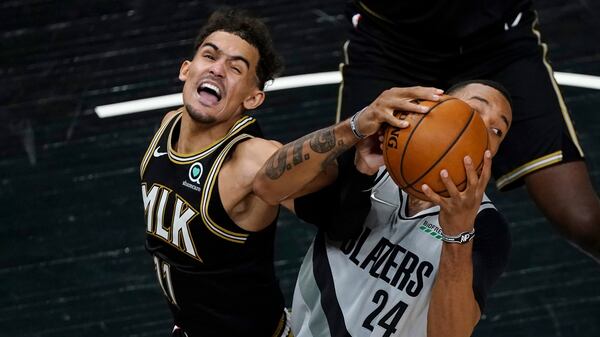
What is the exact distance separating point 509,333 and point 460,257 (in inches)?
103

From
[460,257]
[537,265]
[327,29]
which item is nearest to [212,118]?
[460,257]

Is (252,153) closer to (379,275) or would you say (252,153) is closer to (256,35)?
(256,35)

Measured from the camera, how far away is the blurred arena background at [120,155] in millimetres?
6508

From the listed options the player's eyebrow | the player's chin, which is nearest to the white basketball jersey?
the player's chin

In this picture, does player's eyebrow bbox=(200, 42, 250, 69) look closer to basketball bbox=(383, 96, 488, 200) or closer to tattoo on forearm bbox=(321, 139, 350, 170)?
tattoo on forearm bbox=(321, 139, 350, 170)

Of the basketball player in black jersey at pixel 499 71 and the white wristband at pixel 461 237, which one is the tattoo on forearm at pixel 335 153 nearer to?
the white wristband at pixel 461 237

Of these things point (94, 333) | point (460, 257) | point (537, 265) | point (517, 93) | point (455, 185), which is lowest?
point (94, 333)

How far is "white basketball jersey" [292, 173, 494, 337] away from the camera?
4.22 meters

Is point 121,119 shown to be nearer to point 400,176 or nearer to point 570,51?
point 570,51

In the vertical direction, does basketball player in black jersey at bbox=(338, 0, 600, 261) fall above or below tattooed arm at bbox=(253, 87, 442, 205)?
below

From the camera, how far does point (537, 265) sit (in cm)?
663

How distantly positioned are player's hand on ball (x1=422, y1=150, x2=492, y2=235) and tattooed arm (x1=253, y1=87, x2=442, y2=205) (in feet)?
0.80

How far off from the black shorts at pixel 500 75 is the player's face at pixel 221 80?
571 millimetres

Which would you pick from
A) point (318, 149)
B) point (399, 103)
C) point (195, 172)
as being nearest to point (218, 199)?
point (195, 172)
